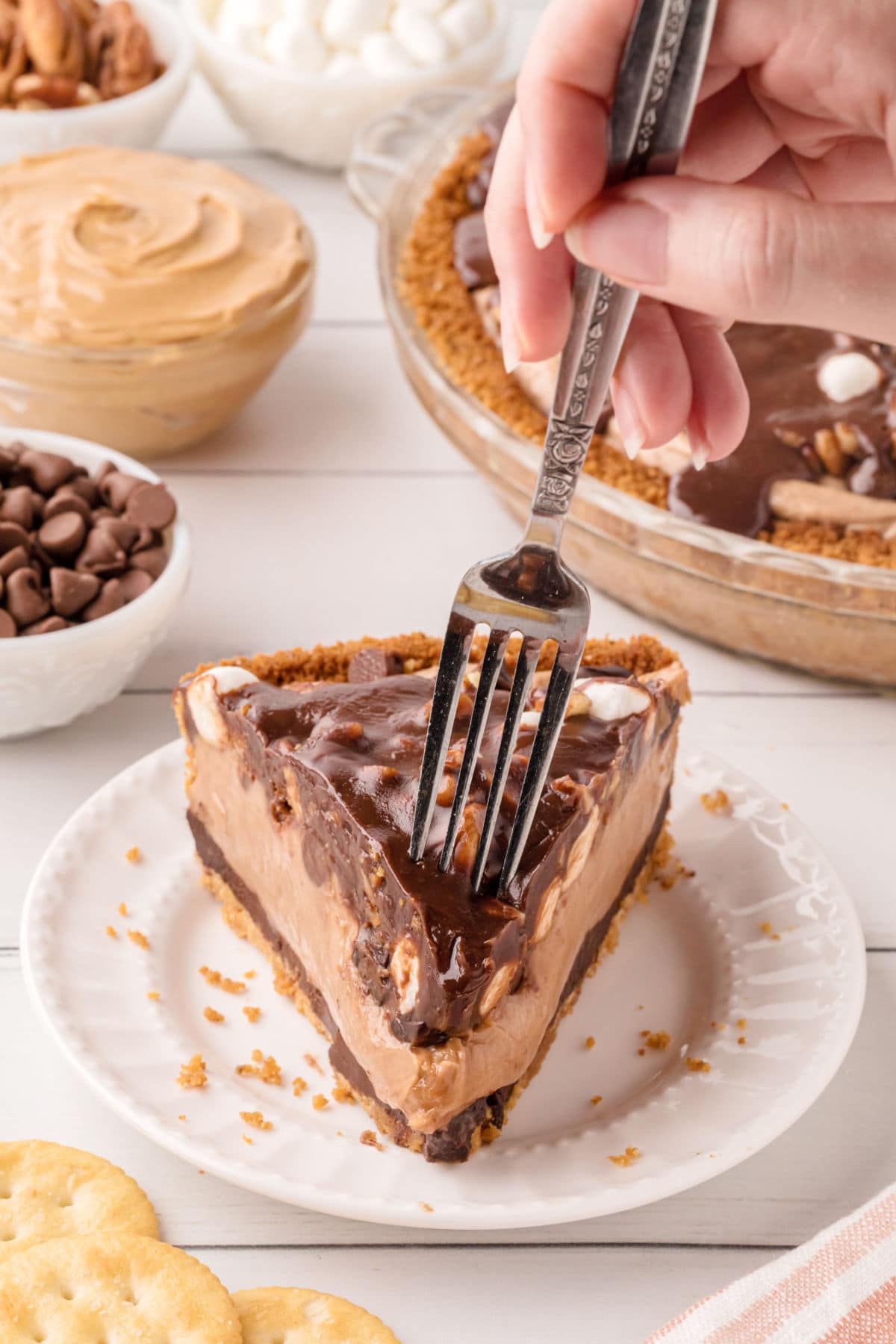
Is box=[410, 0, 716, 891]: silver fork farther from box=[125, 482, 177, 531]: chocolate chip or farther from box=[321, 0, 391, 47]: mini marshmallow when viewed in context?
box=[321, 0, 391, 47]: mini marshmallow

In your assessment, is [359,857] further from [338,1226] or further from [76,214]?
[76,214]

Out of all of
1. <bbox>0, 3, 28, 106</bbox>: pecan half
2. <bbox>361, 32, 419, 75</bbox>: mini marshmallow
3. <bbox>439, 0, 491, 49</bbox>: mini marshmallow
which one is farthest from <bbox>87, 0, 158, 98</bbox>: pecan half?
<bbox>439, 0, 491, 49</bbox>: mini marshmallow

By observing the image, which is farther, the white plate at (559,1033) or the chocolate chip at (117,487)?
the chocolate chip at (117,487)

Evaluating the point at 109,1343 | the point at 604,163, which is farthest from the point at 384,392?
the point at 109,1343

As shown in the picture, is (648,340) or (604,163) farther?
(648,340)

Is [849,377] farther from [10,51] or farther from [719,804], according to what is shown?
[10,51]

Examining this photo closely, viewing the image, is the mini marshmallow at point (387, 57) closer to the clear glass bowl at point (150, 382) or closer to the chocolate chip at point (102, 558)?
the clear glass bowl at point (150, 382)

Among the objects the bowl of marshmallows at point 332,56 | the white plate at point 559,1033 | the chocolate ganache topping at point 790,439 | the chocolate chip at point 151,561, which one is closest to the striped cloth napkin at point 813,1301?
the white plate at point 559,1033
